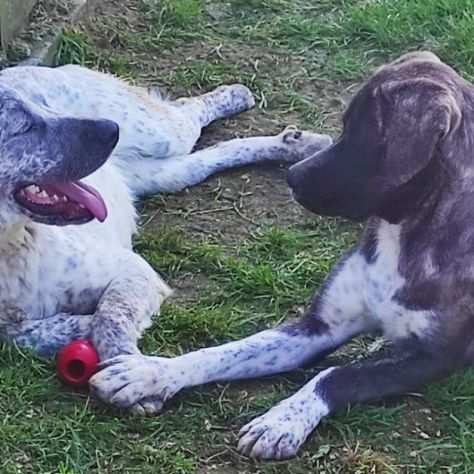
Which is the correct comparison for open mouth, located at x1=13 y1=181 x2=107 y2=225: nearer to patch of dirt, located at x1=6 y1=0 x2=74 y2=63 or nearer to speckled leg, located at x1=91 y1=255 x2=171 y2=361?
speckled leg, located at x1=91 y1=255 x2=171 y2=361

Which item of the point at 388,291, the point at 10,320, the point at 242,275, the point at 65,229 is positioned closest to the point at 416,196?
the point at 388,291

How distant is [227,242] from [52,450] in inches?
53.9

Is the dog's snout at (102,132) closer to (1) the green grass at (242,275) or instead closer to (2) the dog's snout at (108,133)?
(2) the dog's snout at (108,133)

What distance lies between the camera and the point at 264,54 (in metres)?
6.47

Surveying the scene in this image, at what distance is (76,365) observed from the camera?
426 centimetres

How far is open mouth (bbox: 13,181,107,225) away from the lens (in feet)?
13.9

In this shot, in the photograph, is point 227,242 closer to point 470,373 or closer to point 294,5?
point 470,373

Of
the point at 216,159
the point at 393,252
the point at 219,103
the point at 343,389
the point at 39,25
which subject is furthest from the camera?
the point at 39,25

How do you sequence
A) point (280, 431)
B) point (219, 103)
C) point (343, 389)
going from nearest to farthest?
point (280, 431), point (343, 389), point (219, 103)

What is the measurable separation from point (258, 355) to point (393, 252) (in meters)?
0.50

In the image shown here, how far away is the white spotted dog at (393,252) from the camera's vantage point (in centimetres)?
395

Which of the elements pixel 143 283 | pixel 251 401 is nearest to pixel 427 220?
pixel 251 401

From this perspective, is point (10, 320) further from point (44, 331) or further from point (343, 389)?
point (343, 389)

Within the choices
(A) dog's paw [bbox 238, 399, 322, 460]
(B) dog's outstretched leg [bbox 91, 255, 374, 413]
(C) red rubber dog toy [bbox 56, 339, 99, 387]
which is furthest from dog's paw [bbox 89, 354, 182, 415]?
(A) dog's paw [bbox 238, 399, 322, 460]
